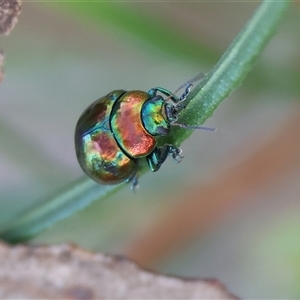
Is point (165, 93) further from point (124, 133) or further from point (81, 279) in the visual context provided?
point (81, 279)

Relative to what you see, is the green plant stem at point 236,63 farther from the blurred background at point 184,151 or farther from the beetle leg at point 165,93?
the blurred background at point 184,151

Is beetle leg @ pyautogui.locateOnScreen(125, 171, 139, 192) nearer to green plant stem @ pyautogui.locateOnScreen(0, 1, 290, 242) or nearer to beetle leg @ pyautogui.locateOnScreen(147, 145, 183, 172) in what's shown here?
beetle leg @ pyautogui.locateOnScreen(147, 145, 183, 172)

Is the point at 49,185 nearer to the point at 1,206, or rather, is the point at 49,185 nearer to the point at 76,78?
the point at 1,206

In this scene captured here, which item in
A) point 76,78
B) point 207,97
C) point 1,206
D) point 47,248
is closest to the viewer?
point 207,97

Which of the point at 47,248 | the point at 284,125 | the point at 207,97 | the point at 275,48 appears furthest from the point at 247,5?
the point at 47,248

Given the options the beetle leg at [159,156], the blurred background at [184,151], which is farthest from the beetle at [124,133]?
the blurred background at [184,151]
